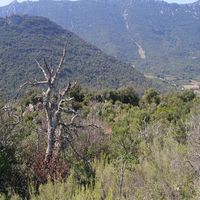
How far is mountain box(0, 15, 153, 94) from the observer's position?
281 ft

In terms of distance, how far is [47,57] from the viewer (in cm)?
10250

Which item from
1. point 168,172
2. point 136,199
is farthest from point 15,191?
point 168,172

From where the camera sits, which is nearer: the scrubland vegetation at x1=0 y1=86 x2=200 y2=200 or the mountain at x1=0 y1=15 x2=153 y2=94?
the scrubland vegetation at x1=0 y1=86 x2=200 y2=200

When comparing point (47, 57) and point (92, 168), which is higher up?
point (92, 168)

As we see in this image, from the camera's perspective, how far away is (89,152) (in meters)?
9.77

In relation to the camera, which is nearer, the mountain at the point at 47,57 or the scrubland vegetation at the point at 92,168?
the scrubland vegetation at the point at 92,168

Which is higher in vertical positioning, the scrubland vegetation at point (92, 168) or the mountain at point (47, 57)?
the scrubland vegetation at point (92, 168)

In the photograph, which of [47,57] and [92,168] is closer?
[92,168]

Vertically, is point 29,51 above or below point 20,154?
below

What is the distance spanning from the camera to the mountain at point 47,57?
281 feet

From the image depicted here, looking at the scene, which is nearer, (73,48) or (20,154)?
(20,154)

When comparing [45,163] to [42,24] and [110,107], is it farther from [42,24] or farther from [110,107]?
[42,24]

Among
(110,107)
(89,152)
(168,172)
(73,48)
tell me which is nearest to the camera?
(168,172)

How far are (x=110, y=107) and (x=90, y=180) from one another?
17763mm
